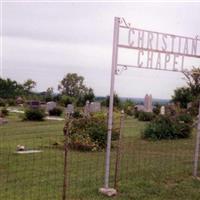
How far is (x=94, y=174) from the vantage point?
941 cm

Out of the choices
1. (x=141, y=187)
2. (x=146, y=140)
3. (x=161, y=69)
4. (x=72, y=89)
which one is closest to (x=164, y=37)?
(x=161, y=69)

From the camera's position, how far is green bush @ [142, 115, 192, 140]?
17000 millimetres

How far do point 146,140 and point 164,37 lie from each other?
8.42 m

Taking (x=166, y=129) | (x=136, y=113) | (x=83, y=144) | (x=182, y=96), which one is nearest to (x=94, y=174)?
(x=83, y=144)

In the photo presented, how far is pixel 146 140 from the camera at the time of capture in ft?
54.3

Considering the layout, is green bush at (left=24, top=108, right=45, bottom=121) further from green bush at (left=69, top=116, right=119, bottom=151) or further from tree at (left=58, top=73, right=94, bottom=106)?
tree at (left=58, top=73, right=94, bottom=106)

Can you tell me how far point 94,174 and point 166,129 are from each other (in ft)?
26.7

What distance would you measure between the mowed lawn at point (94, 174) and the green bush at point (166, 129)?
291 cm

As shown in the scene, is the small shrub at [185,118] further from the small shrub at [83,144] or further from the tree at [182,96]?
the tree at [182,96]

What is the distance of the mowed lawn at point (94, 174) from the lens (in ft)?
25.7

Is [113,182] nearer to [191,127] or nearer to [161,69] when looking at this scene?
[161,69]

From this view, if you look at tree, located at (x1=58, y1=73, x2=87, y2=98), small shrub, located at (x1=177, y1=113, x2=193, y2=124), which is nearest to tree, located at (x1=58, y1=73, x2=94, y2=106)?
tree, located at (x1=58, y1=73, x2=87, y2=98)

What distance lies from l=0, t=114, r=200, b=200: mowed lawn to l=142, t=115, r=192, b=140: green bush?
9.55 feet

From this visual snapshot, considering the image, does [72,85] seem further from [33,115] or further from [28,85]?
[33,115]
